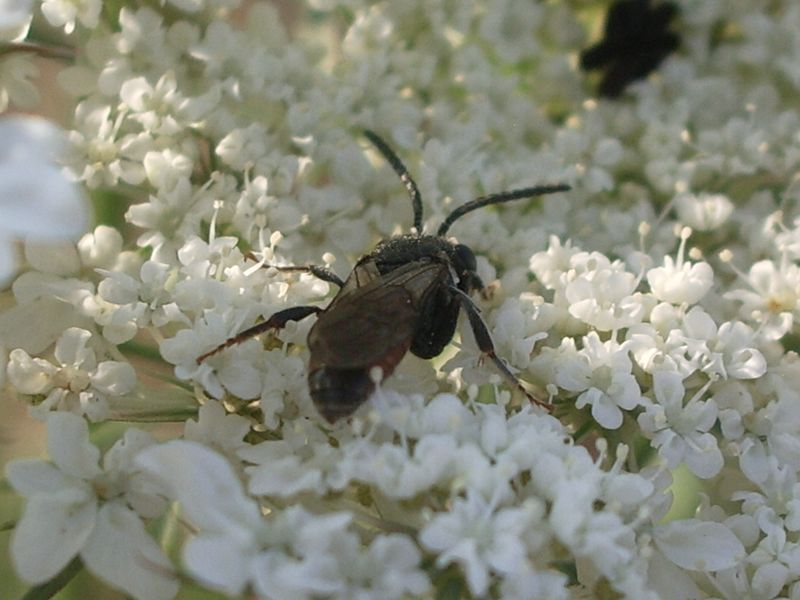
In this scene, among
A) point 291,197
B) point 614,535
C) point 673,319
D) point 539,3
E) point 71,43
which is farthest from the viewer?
point 539,3

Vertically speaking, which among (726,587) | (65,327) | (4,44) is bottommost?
(726,587)

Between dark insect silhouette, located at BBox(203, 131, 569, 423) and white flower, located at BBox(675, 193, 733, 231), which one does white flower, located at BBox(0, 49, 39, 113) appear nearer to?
dark insect silhouette, located at BBox(203, 131, 569, 423)

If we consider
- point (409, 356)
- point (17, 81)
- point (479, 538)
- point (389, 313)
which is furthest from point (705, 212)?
point (17, 81)

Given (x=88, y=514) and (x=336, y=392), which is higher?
(x=336, y=392)

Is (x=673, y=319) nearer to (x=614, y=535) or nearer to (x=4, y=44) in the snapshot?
(x=614, y=535)

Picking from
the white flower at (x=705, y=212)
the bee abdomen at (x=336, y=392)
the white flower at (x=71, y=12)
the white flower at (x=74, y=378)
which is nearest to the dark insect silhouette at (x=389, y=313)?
the bee abdomen at (x=336, y=392)

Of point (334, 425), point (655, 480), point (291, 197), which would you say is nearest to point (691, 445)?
point (655, 480)

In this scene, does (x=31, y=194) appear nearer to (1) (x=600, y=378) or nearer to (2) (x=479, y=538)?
(2) (x=479, y=538)
